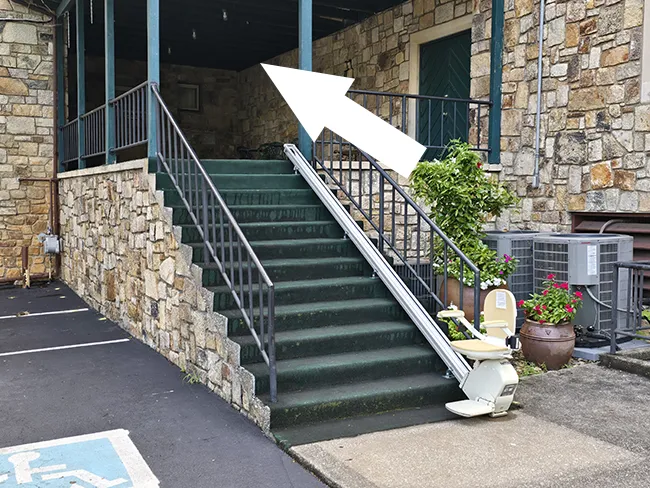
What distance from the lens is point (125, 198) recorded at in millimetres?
5770

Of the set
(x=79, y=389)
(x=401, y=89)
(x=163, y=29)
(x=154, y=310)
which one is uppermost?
(x=163, y=29)

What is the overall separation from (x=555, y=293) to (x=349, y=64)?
207 inches

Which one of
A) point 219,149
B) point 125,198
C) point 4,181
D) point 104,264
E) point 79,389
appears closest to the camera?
point 79,389

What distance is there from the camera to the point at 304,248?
16.1 feet

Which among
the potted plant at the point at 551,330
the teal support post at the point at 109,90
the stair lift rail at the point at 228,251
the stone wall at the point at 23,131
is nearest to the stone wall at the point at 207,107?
the stone wall at the point at 23,131

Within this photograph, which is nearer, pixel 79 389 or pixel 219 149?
pixel 79 389

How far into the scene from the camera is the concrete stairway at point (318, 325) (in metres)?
3.62

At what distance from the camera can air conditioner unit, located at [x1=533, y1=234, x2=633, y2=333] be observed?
5066mm

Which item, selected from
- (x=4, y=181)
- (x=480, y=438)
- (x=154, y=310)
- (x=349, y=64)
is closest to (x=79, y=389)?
(x=154, y=310)

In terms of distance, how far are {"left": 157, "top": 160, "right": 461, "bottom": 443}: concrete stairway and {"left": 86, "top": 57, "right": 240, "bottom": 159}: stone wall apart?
6.34 metres

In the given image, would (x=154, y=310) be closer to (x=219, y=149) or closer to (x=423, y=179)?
(x=423, y=179)

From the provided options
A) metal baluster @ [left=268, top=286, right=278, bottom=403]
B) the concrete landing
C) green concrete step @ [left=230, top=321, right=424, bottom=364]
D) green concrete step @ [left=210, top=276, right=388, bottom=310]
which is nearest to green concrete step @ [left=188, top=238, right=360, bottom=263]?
green concrete step @ [left=210, top=276, right=388, bottom=310]

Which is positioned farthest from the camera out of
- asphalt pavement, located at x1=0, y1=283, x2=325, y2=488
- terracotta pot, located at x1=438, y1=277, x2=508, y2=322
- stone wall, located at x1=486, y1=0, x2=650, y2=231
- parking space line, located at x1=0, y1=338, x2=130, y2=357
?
stone wall, located at x1=486, y1=0, x2=650, y2=231

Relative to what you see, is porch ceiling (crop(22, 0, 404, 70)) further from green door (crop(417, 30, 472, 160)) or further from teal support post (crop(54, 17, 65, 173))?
green door (crop(417, 30, 472, 160))
